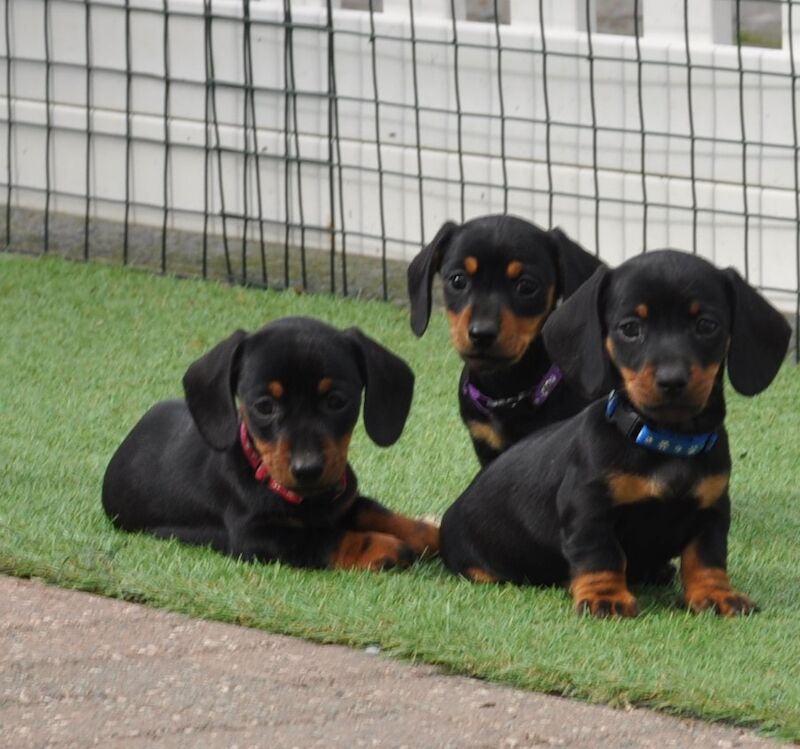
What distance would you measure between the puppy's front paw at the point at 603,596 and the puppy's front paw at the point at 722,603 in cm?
13

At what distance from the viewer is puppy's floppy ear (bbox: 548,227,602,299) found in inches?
205

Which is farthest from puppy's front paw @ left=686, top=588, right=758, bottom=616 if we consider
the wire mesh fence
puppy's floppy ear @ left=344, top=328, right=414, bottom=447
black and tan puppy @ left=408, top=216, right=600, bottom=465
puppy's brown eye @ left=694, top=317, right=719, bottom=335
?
the wire mesh fence

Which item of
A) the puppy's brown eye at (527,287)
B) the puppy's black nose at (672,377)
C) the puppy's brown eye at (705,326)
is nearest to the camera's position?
the puppy's black nose at (672,377)

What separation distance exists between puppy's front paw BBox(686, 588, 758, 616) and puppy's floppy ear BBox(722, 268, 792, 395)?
45cm

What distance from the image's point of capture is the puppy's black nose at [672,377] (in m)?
4.05

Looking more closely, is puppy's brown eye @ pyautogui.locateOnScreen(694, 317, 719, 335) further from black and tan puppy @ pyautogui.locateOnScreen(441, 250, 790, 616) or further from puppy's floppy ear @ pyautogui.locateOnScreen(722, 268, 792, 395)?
puppy's floppy ear @ pyautogui.locateOnScreen(722, 268, 792, 395)

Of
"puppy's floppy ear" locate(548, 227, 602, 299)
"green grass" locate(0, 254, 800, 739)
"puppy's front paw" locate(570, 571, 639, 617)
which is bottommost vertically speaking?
"green grass" locate(0, 254, 800, 739)

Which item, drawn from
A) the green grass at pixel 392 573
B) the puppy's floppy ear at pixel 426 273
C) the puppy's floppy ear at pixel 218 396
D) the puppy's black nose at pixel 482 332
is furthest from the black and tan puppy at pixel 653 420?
the puppy's floppy ear at pixel 426 273

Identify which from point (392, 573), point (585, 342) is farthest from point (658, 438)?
point (392, 573)

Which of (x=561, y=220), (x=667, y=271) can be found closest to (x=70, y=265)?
(x=561, y=220)

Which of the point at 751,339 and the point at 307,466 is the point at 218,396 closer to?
the point at 307,466

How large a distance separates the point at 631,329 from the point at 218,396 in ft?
3.54

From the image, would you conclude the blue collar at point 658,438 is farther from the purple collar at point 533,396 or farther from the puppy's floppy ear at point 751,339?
the purple collar at point 533,396

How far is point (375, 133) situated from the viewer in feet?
27.0
